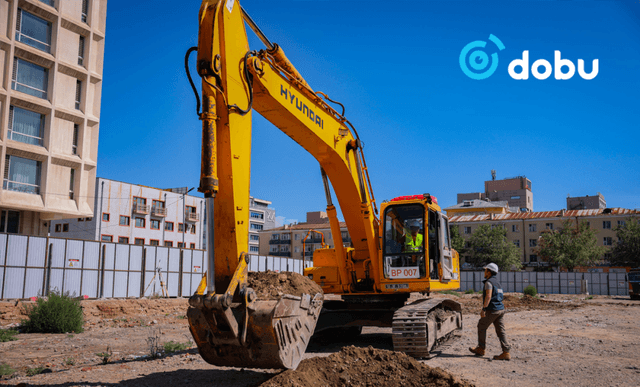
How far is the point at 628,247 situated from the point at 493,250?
1622 cm

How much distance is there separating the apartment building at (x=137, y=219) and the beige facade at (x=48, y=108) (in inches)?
952

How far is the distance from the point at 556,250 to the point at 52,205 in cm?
5312

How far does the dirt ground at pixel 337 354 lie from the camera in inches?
288

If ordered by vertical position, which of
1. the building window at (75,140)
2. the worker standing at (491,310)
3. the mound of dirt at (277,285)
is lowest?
the worker standing at (491,310)

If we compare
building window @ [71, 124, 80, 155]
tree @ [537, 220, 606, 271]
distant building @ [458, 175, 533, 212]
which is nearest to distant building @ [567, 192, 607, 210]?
distant building @ [458, 175, 533, 212]

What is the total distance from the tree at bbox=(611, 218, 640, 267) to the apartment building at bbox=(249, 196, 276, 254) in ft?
229

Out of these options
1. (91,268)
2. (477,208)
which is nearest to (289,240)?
(477,208)

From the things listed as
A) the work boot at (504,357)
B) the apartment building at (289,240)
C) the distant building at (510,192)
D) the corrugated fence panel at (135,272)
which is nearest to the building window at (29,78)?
the corrugated fence panel at (135,272)

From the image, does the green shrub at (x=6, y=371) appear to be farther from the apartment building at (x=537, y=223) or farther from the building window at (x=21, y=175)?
the apartment building at (x=537, y=223)

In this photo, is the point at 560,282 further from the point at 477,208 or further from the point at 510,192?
the point at 510,192

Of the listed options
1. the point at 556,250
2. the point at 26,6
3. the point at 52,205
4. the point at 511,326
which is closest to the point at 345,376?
the point at 511,326

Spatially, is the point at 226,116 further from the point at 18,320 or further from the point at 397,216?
the point at 18,320

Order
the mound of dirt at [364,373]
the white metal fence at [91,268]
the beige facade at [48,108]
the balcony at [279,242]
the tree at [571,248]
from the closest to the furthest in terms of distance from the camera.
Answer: the mound of dirt at [364,373]
the white metal fence at [91,268]
the beige facade at [48,108]
the tree at [571,248]
the balcony at [279,242]

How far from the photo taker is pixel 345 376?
6.61 m
